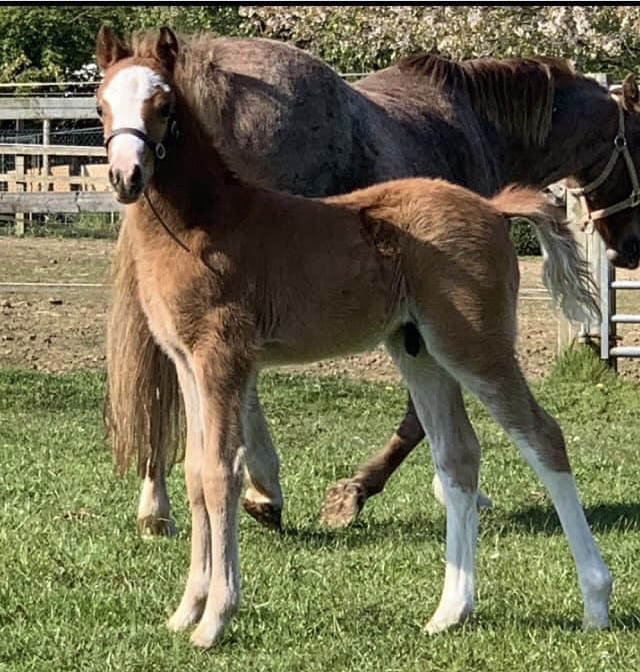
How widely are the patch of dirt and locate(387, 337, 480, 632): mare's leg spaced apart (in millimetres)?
5529

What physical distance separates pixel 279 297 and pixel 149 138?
2.15 ft

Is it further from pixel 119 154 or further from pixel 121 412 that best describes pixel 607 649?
pixel 121 412

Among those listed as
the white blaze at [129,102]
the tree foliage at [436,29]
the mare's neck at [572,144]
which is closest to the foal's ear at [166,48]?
the white blaze at [129,102]

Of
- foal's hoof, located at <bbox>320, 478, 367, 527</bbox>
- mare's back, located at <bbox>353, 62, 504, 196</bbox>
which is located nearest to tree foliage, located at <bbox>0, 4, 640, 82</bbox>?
mare's back, located at <bbox>353, 62, 504, 196</bbox>

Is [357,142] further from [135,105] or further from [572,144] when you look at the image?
[135,105]

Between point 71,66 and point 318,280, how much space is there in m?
29.1

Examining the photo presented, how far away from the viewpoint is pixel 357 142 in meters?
6.36

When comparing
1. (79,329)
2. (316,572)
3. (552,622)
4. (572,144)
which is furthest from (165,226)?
(79,329)

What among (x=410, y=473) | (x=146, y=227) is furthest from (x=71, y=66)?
(x=146, y=227)

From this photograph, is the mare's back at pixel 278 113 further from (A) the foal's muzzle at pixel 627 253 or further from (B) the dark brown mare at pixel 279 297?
(A) the foal's muzzle at pixel 627 253

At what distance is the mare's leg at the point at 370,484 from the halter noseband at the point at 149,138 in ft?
8.11

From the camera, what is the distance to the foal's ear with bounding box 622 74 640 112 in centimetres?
798

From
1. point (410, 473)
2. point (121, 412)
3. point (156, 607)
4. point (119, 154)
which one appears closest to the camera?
point (119, 154)

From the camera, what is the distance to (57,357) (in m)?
11.6
